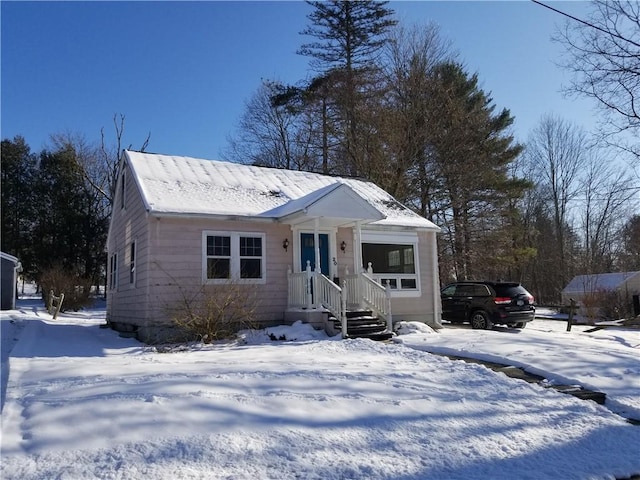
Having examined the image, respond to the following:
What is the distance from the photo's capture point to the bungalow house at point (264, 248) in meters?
11.5

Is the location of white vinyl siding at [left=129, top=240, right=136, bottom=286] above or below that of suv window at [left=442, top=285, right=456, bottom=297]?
above

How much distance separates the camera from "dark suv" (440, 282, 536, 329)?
1423 cm

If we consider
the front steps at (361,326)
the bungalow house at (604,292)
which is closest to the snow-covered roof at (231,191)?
the front steps at (361,326)

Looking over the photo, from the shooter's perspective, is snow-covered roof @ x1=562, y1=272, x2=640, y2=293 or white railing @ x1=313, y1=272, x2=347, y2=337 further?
snow-covered roof @ x1=562, y1=272, x2=640, y2=293

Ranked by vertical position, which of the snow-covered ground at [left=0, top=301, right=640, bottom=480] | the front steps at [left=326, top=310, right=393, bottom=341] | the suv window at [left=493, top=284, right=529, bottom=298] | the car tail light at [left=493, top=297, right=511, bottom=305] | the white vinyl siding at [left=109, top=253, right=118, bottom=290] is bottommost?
the snow-covered ground at [left=0, top=301, right=640, bottom=480]

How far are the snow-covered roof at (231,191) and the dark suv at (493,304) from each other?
96.6 inches

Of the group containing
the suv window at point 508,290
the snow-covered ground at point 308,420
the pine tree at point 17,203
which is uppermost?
the pine tree at point 17,203

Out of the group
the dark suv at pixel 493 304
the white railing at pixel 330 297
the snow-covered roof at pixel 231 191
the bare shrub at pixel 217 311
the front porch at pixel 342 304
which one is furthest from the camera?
the dark suv at pixel 493 304

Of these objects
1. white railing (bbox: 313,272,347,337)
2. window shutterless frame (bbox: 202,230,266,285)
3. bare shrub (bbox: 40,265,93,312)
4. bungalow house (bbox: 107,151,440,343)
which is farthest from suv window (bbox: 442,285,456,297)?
bare shrub (bbox: 40,265,93,312)

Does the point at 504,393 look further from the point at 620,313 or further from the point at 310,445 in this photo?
the point at 620,313

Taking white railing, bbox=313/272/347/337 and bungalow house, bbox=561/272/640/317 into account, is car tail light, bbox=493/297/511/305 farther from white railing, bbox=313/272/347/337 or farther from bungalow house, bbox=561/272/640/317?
bungalow house, bbox=561/272/640/317

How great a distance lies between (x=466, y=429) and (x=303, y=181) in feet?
38.7

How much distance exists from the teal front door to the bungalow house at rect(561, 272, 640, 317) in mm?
10923

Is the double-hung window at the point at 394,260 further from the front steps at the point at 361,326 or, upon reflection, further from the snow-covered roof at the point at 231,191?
the front steps at the point at 361,326
